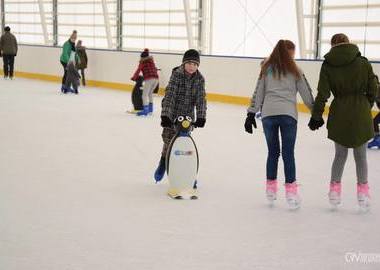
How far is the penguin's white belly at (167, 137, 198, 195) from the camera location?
6.46 m

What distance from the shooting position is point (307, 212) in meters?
5.93

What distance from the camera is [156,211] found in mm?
5898

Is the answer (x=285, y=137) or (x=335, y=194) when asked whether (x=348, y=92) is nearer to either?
(x=285, y=137)

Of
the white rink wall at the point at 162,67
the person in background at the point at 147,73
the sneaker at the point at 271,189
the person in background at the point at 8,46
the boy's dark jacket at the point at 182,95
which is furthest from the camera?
the person in background at the point at 8,46

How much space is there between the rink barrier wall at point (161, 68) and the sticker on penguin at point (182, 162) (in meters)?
7.80

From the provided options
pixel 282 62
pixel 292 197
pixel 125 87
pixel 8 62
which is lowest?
pixel 125 87

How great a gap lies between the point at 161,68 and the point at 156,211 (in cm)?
1357

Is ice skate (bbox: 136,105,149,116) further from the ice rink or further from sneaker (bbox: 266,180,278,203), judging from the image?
sneaker (bbox: 266,180,278,203)

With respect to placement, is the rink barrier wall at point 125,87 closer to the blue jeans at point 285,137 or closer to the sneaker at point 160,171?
the sneaker at point 160,171

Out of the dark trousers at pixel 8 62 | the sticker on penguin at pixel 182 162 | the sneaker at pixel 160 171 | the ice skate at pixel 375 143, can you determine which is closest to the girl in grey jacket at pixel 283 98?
the sticker on penguin at pixel 182 162

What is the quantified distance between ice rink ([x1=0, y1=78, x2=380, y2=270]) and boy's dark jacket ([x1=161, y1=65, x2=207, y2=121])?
824mm

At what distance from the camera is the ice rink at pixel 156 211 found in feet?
14.9

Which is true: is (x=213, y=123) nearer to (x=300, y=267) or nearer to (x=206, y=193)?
(x=206, y=193)

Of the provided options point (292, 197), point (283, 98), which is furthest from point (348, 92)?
point (292, 197)
